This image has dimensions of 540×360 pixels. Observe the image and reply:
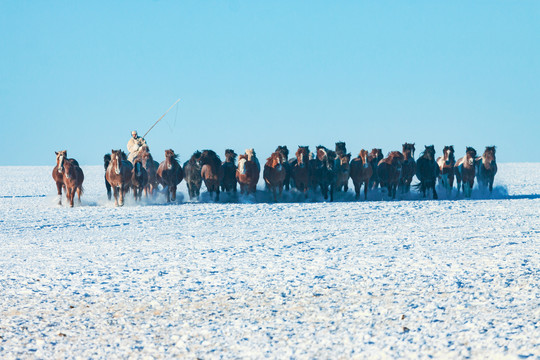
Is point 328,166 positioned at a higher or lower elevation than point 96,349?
higher

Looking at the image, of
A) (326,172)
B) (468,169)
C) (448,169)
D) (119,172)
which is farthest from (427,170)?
(119,172)

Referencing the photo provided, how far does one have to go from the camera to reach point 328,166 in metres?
21.7

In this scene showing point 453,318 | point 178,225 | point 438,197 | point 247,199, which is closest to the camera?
point 453,318

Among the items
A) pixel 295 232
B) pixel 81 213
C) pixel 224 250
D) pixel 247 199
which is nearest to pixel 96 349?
pixel 224 250

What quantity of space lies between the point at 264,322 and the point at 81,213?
1207 cm

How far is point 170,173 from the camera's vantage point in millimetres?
21000

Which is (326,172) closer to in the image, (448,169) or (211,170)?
(211,170)

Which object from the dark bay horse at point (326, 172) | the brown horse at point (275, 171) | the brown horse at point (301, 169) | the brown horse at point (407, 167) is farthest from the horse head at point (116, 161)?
the brown horse at point (407, 167)

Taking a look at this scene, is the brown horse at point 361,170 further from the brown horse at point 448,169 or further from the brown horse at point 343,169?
the brown horse at point 448,169

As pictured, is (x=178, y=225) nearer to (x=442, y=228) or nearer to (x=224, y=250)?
(x=224, y=250)

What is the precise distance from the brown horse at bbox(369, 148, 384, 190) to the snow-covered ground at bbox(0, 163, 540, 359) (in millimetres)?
9498

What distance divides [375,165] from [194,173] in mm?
6065

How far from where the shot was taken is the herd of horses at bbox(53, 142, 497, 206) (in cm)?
1986

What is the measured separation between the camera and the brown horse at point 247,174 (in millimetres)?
20969
